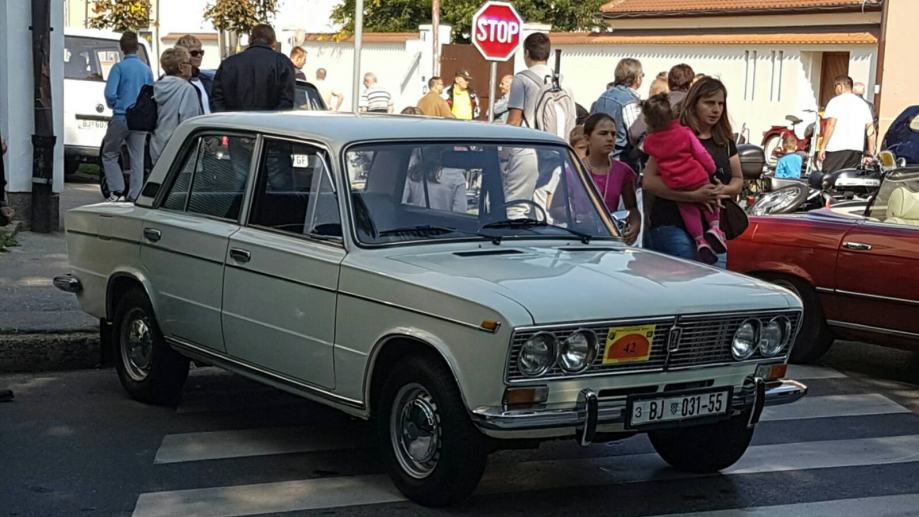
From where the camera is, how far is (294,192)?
721cm

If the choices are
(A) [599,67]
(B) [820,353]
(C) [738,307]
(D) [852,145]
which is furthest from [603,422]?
(A) [599,67]

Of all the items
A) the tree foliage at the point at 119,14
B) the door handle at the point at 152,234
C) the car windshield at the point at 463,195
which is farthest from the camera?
the tree foliage at the point at 119,14

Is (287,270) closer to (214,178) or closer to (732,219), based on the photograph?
(214,178)

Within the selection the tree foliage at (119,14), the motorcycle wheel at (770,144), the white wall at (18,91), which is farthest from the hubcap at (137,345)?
the tree foliage at (119,14)

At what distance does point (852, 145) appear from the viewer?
1894 centimetres

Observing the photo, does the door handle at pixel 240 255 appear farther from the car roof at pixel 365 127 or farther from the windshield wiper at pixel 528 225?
the windshield wiper at pixel 528 225

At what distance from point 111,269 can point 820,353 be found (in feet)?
16.1

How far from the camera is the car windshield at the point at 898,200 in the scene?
9.88 meters

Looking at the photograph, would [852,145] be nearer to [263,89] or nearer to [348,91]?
[263,89]

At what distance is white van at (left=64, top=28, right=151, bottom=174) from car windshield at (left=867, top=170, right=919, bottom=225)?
12466mm

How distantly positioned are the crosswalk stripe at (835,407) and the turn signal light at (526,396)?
293 centimetres

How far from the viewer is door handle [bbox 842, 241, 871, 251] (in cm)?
960

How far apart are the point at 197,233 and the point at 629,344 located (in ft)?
8.63

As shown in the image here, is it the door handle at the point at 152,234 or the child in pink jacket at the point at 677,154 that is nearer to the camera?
the door handle at the point at 152,234
